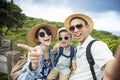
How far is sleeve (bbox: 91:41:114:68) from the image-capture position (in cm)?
263

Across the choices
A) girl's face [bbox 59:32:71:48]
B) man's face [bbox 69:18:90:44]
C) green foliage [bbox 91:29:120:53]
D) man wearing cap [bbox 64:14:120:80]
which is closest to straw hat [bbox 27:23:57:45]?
girl's face [bbox 59:32:71:48]

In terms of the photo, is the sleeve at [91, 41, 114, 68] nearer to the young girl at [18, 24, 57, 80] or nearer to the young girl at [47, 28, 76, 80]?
the young girl at [18, 24, 57, 80]

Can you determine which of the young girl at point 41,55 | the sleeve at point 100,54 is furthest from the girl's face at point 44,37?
the sleeve at point 100,54

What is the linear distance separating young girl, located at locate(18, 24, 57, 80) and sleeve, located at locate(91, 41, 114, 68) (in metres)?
0.69

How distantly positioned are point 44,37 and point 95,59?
1.03 m

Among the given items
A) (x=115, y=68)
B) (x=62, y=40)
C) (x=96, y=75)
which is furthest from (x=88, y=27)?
(x=115, y=68)

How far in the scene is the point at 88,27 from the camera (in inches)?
130

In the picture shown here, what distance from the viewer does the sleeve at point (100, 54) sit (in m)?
2.63

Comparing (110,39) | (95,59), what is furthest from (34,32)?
(110,39)

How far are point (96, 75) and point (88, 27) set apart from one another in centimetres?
79

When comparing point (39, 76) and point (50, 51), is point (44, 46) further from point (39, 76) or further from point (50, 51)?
point (39, 76)

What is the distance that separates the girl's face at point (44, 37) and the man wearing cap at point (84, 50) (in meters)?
0.30

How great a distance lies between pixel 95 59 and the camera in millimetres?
2682

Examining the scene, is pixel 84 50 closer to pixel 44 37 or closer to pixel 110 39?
pixel 44 37
